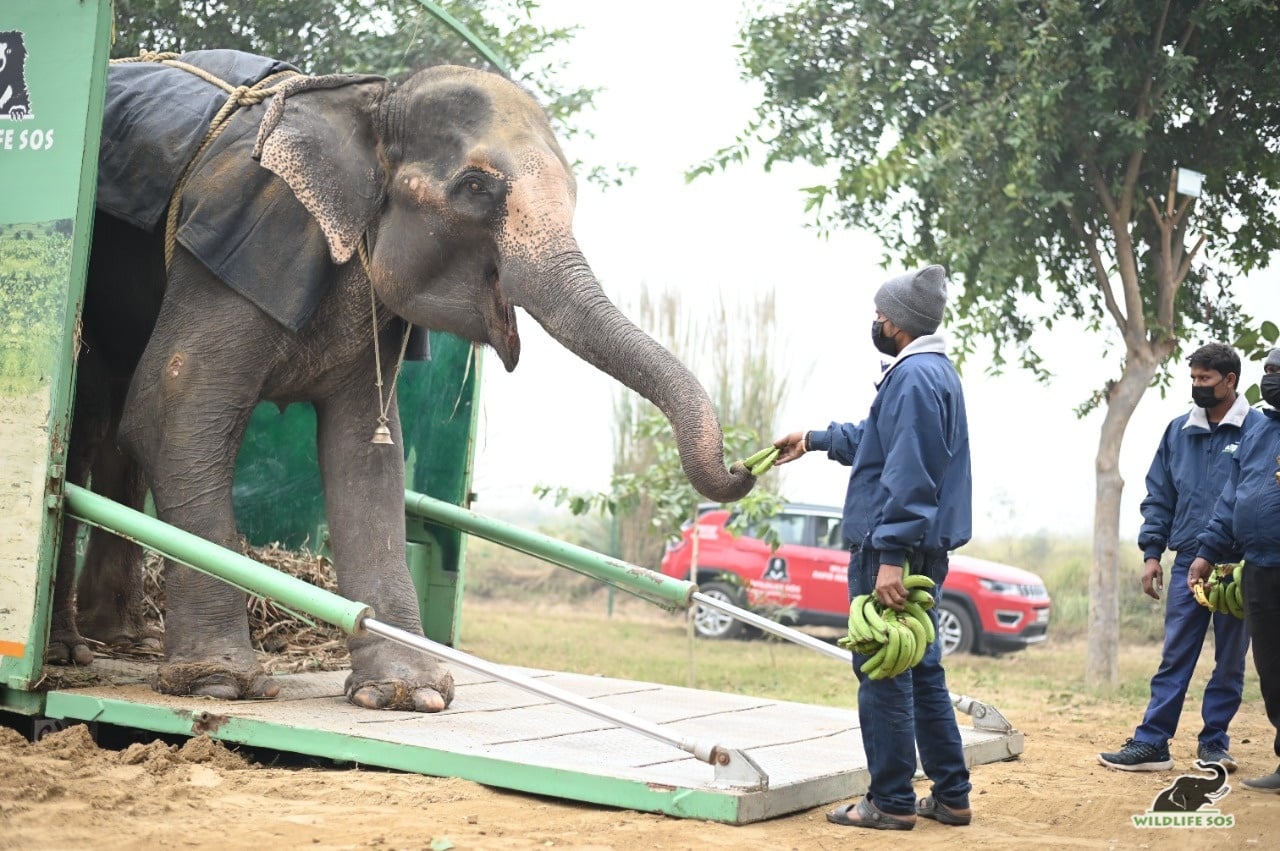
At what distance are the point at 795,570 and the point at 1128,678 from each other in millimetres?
3628

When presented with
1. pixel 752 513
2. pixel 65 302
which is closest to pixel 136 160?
pixel 65 302

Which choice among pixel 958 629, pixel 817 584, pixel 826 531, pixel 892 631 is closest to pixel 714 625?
pixel 817 584

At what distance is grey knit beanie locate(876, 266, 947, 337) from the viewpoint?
198 inches

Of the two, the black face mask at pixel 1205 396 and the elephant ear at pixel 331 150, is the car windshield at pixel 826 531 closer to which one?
the black face mask at pixel 1205 396

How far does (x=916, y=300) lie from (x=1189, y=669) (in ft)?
8.41

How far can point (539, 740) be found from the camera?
5.48m

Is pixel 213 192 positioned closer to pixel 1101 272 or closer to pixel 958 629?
pixel 1101 272

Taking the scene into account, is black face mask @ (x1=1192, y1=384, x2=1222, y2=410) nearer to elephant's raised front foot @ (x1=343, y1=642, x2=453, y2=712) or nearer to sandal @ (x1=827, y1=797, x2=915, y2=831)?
sandal @ (x1=827, y1=797, x2=915, y2=831)

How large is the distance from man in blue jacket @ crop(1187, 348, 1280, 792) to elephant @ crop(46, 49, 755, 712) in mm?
2616

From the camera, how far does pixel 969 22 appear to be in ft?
34.6

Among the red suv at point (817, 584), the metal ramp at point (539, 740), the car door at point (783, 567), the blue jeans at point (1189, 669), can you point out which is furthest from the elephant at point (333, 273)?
the car door at point (783, 567)

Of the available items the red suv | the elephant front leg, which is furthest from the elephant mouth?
the red suv

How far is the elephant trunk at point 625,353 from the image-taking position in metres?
5.03

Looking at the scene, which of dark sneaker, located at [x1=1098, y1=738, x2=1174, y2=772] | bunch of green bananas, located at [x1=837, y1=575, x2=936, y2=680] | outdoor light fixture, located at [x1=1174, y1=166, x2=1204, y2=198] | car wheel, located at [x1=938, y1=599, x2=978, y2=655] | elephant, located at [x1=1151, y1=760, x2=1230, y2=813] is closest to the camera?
bunch of green bananas, located at [x1=837, y1=575, x2=936, y2=680]
